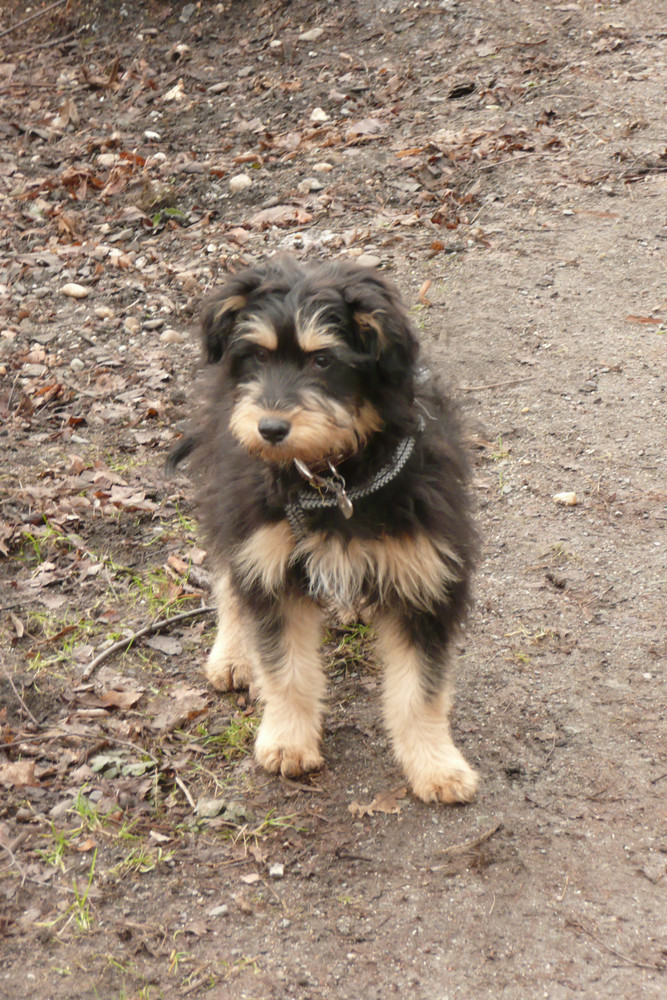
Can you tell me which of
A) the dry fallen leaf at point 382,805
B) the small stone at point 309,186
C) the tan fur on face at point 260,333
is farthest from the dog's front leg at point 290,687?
the small stone at point 309,186

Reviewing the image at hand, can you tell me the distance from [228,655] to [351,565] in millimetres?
1122

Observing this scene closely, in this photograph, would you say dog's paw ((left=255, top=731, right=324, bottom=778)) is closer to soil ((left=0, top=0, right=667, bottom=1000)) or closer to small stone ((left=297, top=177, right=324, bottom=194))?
soil ((left=0, top=0, right=667, bottom=1000))

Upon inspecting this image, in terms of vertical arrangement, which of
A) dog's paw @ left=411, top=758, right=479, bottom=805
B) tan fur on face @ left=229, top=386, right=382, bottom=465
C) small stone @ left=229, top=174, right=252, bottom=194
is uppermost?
tan fur on face @ left=229, top=386, right=382, bottom=465

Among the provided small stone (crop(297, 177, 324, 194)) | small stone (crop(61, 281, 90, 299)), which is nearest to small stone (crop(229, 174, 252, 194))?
small stone (crop(297, 177, 324, 194))

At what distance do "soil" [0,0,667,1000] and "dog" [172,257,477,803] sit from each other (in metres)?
0.34

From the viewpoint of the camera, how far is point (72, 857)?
12.0 ft

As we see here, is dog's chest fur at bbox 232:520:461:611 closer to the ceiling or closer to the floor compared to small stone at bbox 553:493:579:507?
closer to the ceiling

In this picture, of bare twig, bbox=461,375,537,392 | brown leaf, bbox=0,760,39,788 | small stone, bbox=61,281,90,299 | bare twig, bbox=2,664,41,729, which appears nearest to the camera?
brown leaf, bbox=0,760,39,788

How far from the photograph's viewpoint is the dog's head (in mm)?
3229

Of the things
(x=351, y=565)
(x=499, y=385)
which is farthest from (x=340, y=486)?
(x=499, y=385)

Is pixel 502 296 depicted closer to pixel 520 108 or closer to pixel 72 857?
pixel 520 108

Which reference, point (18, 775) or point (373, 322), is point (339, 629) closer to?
point (18, 775)

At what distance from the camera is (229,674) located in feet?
14.8

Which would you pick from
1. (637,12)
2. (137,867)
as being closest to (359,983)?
(137,867)
